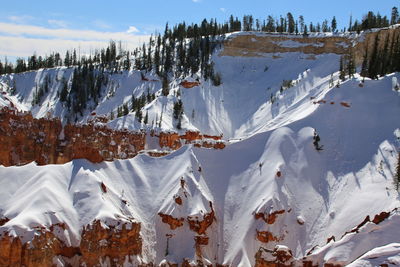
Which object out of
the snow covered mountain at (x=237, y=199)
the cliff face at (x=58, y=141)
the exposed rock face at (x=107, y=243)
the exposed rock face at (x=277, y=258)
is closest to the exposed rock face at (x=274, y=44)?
the snow covered mountain at (x=237, y=199)

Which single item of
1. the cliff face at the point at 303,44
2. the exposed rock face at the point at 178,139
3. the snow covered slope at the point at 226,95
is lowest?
the exposed rock face at the point at 178,139

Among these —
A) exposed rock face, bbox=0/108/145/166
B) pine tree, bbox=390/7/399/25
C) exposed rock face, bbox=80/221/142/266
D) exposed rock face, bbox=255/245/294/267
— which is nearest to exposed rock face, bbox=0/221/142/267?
exposed rock face, bbox=80/221/142/266

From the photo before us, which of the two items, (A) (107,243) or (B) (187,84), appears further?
(B) (187,84)

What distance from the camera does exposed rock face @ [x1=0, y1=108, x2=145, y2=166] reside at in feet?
172

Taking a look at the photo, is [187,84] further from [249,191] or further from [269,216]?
[269,216]

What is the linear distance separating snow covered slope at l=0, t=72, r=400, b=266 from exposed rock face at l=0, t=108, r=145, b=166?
880cm

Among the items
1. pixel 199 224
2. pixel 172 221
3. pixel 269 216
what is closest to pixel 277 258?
pixel 269 216

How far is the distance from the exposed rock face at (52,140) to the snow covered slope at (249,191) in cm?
880

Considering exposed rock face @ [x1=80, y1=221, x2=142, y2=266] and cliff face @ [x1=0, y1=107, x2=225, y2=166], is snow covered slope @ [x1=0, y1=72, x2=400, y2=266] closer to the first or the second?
exposed rock face @ [x1=80, y1=221, x2=142, y2=266]

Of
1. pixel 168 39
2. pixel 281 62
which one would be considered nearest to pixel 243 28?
pixel 168 39

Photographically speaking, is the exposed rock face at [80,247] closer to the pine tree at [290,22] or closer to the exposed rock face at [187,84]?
the exposed rock face at [187,84]

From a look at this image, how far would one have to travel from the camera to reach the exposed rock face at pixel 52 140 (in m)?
52.4

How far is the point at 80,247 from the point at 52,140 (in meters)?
26.4

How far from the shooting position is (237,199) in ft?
141
